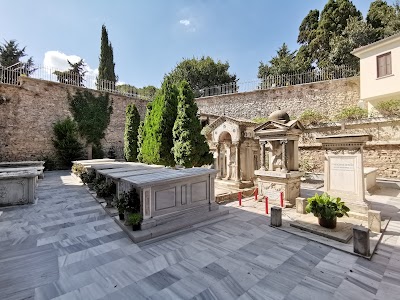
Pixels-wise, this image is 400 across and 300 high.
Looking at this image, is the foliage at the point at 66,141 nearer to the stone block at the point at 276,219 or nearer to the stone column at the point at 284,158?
the stone column at the point at 284,158

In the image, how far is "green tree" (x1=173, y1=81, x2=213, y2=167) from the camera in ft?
31.5

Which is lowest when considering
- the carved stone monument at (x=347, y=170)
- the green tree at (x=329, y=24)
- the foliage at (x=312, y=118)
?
the carved stone monument at (x=347, y=170)

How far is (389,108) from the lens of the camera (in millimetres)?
12461

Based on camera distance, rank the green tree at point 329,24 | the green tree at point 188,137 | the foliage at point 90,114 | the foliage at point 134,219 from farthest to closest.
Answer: the green tree at point 329,24, the foliage at point 90,114, the green tree at point 188,137, the foliage at point 134,219

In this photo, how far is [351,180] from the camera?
268 inches

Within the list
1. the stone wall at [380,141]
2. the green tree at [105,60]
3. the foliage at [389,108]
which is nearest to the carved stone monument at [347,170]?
the stone wall at [380,141]

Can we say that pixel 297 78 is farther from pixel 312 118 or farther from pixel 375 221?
pixel 375 221

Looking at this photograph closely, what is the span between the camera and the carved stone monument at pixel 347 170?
6.55 m

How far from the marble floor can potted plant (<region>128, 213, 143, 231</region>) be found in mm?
392

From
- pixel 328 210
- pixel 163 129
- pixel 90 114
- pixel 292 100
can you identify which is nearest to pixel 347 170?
pixel 328 210

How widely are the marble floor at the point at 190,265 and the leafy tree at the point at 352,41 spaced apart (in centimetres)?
1923

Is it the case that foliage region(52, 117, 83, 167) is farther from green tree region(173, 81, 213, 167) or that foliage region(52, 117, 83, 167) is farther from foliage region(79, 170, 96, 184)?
green tree region(173, 81, 213, 167)

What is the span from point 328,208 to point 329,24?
27.1 meters

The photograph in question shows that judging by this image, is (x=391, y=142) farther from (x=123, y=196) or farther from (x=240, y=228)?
(x=123, y=196)
